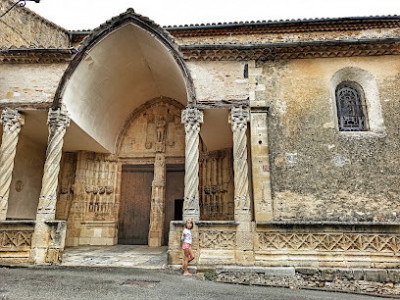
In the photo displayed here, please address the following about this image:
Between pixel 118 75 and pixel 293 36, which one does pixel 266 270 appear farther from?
pixel 293 36

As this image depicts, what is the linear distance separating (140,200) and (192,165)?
12.7 feet

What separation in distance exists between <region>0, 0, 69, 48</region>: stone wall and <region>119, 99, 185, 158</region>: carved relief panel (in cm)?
373

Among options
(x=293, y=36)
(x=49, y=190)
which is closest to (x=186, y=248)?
(x=49, y=190)

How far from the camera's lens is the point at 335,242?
243 inches

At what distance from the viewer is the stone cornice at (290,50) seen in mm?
7426

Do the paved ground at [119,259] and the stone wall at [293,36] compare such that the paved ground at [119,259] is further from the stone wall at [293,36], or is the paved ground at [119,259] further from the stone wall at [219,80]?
the stone wall at [293,36]

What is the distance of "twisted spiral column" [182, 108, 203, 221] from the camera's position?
262 inches

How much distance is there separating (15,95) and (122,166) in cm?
400

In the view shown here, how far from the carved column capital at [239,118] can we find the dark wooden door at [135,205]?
13.9 feet

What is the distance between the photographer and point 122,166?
411 inches

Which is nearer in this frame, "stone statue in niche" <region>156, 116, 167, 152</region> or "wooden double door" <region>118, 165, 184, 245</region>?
"wooden double door" <region>118, 165, 184, 245</region>

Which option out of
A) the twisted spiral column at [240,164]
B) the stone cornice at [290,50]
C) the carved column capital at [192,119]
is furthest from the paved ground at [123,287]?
the stone cornice at [290,50]

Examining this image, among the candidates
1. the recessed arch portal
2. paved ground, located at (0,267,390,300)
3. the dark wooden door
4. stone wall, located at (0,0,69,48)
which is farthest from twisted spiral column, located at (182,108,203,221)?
stone wall, located at (0,0,69,48)

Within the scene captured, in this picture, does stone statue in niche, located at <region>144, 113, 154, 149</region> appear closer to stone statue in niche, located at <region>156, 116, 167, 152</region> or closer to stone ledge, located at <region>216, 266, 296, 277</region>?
stone statue in niche, located at <region>156, 116, 167, 152</region>
